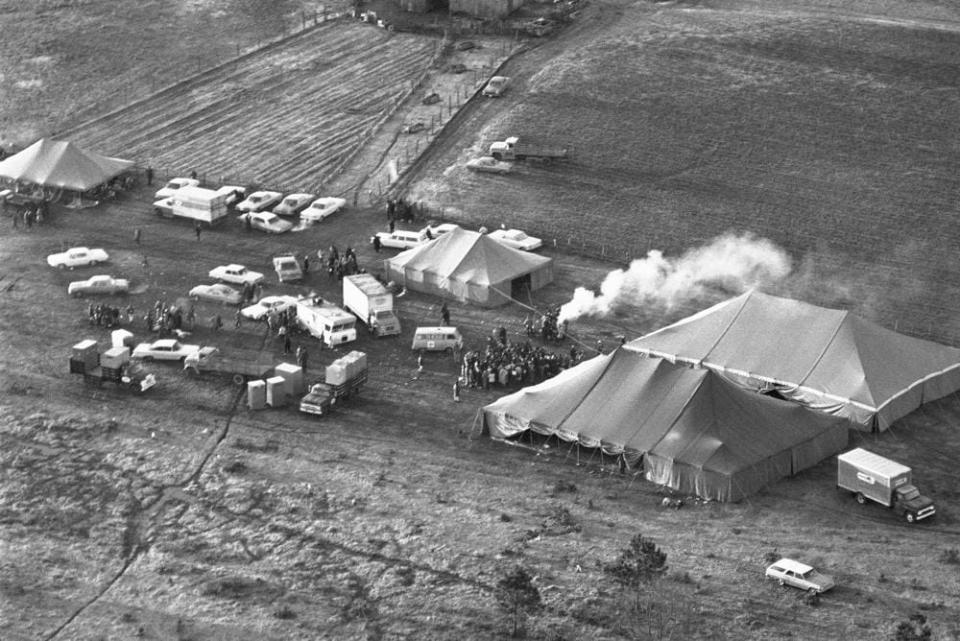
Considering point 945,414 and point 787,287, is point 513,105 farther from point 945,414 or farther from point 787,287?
point 945,414

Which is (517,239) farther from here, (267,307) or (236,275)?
(267,307)

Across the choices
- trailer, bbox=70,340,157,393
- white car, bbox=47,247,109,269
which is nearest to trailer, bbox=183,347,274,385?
trailer, bbox=70,340,157,393

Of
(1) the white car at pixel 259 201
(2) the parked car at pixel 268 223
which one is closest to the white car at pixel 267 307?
(2) the parked car at pixel 268 223

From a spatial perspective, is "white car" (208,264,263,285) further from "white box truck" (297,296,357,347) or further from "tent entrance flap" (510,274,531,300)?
"tent entrance flap" (510,274,531,300)

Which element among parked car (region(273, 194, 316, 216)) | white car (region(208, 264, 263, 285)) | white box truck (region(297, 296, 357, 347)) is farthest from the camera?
parked car (region(273, 194, 316, 216))

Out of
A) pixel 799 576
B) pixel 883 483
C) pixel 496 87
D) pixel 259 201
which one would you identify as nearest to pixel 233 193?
pixel 259 201

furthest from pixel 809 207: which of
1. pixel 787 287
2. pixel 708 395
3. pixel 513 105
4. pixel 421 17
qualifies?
pixel 421 17

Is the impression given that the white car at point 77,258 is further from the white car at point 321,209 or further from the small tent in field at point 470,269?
the small tent in field at point 470,269
